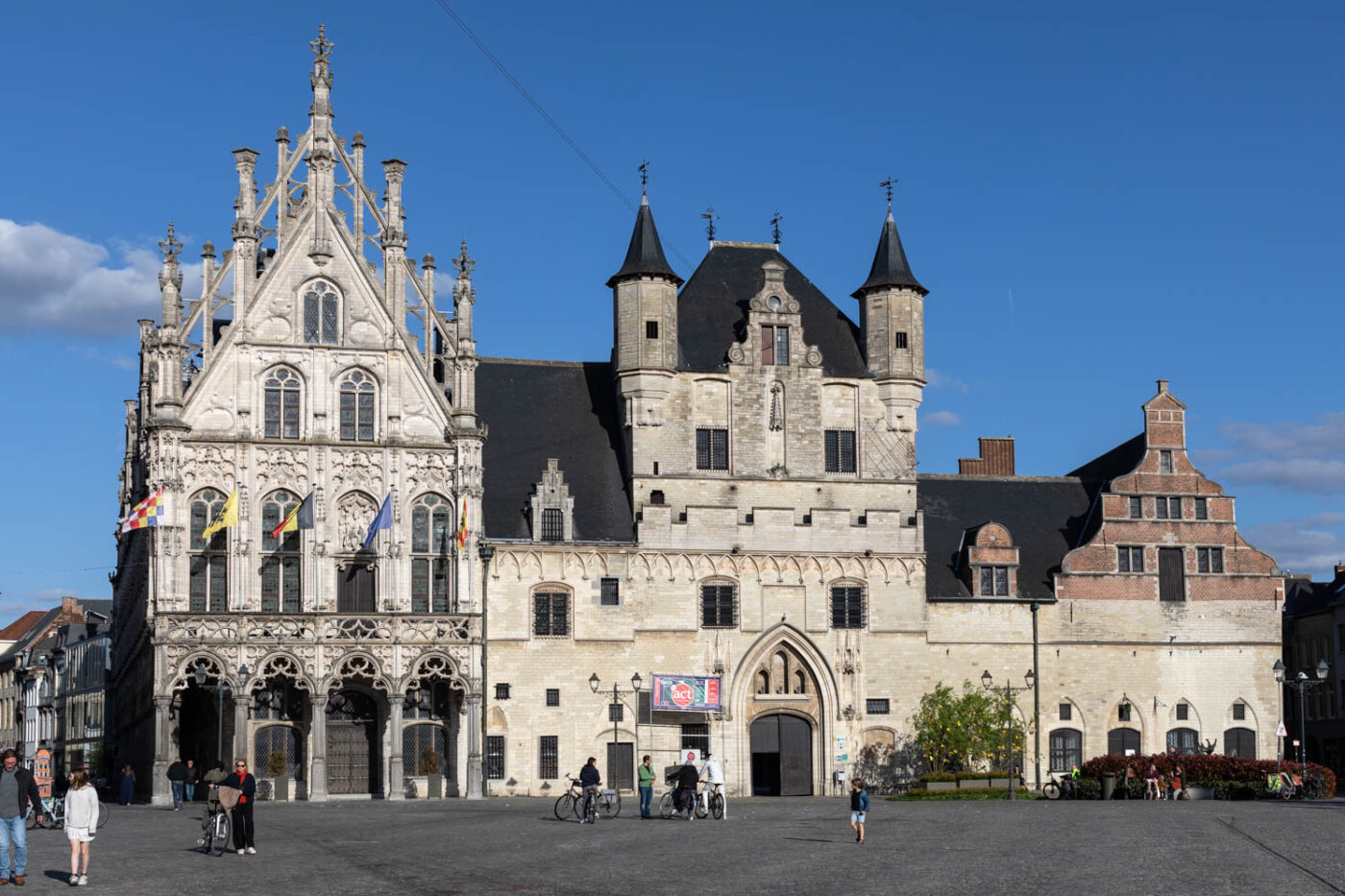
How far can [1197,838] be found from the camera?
32.3 meters

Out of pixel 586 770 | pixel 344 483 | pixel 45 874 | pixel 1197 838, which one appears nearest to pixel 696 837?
pixel 586 770

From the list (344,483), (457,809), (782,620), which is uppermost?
(344,483)

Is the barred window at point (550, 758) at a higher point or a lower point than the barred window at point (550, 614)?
lower

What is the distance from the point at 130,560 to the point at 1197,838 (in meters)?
49.8

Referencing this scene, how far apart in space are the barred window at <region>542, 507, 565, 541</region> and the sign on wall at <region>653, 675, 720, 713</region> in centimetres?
594

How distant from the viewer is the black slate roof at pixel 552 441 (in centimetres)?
6091

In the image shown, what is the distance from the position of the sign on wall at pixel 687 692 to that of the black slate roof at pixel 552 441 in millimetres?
5192

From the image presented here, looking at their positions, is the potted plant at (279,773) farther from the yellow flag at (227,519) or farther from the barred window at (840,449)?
the barred window at (840,449)

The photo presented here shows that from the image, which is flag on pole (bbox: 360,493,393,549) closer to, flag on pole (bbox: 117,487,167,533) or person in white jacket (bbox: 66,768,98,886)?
flag on pole (bbox: 117,487,167,533)

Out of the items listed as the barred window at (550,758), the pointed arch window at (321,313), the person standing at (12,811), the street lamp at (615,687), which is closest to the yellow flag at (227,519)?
the pointed arch window at (321,313)

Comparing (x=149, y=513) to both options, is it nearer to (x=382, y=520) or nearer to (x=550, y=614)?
(x=382, y=520)

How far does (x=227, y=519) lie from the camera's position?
178 ft

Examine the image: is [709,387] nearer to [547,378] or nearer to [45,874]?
[547,378]

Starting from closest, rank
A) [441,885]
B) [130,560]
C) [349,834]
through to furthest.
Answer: [441,885] < [349,834] < [130,560]
